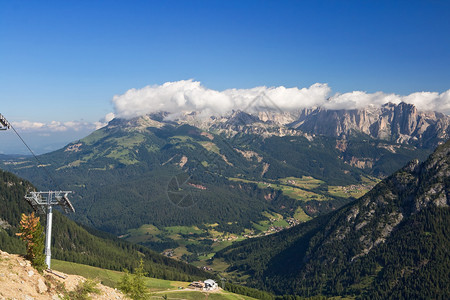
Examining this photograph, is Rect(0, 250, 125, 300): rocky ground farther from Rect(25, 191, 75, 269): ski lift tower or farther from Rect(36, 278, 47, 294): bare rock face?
Rect(25, 191, 75, 269): ski lift tower

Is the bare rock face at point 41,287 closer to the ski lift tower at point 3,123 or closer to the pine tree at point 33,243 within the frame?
the pine tree at point 33,243

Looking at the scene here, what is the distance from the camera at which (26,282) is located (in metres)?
58.5

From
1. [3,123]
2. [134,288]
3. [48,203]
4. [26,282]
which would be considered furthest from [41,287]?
[134,288]

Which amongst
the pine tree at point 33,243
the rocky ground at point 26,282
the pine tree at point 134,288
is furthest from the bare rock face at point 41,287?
the pine tree at point 134,288

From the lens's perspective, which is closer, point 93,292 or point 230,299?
point 93,292

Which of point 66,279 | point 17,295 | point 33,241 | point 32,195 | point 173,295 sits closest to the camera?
point 17,295

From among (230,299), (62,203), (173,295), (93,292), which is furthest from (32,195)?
(230,299)

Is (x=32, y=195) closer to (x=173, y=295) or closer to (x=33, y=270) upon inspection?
(x=33, y=270)

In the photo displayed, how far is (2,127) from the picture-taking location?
A: 64188 millimetres

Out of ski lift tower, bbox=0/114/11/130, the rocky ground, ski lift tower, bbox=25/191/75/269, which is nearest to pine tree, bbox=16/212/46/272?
the rocky ground

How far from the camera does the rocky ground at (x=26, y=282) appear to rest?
54.2 metres

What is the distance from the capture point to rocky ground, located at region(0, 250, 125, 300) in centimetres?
5425

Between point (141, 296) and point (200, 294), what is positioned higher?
point (141, 296)

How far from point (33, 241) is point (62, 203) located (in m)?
15.6
